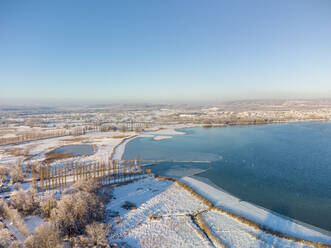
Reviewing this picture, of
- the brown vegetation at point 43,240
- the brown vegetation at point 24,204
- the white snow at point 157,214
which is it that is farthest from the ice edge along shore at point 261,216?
the brown vegetation at point 24,204

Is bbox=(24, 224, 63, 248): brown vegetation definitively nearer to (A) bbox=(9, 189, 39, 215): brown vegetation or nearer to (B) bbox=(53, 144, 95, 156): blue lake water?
(A) bbox=(9, 189, 39, 215): brown vegetation

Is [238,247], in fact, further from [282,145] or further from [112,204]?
[282,145]

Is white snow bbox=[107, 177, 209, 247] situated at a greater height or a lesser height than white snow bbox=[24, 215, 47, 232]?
lesser

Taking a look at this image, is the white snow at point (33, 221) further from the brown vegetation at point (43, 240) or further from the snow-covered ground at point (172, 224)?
the snow-covered ground at point (172, 224)

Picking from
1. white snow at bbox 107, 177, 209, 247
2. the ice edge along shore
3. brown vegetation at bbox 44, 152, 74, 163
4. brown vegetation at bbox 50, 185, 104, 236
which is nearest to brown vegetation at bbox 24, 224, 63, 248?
brown vegetation at bbox 50, 185, 104, 236

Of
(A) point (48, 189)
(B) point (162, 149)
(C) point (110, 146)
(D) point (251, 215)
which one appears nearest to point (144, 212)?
(D) point (251, 215)

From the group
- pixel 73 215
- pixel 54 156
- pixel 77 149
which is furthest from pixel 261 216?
pixel 77 149
